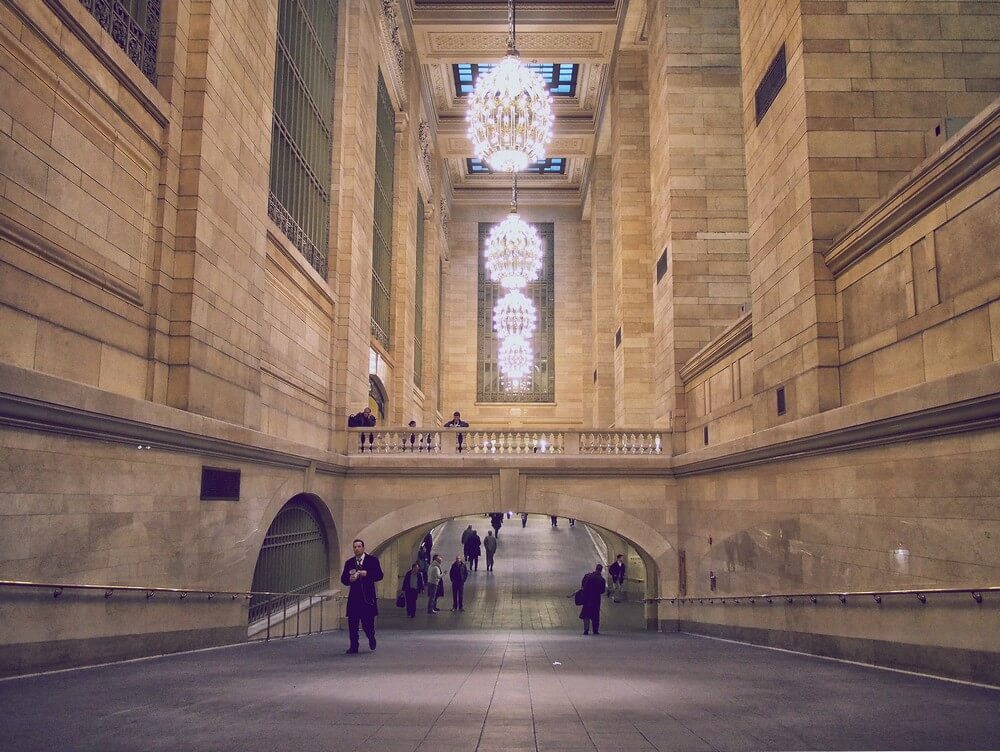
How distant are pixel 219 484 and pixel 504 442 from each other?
27.0 ft

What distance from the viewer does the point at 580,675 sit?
6781mm

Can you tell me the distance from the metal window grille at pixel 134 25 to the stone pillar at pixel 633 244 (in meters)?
15.4

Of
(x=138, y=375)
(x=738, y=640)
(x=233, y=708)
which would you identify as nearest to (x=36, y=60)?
(x=138, y=375)

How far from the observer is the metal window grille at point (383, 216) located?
22.3 m

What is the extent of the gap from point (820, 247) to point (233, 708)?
782 centimetres

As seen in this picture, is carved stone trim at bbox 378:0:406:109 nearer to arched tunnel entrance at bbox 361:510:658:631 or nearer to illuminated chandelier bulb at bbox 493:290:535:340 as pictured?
illuminated chandelier bulb at bbox 493:290:535:340

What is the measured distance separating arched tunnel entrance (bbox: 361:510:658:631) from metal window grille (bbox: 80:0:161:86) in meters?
10.7

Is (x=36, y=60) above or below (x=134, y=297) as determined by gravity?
above

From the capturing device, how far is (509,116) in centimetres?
1224

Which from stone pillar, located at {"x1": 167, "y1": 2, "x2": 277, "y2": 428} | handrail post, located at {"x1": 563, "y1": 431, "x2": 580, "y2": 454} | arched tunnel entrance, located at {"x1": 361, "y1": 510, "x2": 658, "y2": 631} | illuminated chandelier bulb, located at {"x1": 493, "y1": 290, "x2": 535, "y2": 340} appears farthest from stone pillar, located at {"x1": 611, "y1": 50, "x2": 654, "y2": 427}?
stone pillar, located at {"x1": 167, "y1": 2, "x2": 277, "y2": 428}

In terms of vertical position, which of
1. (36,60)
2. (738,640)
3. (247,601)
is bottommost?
(738,640)

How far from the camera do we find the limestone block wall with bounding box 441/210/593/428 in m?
37.6

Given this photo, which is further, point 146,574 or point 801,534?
point 801,534

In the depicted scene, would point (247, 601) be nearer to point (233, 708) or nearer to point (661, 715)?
point (233, 708)
